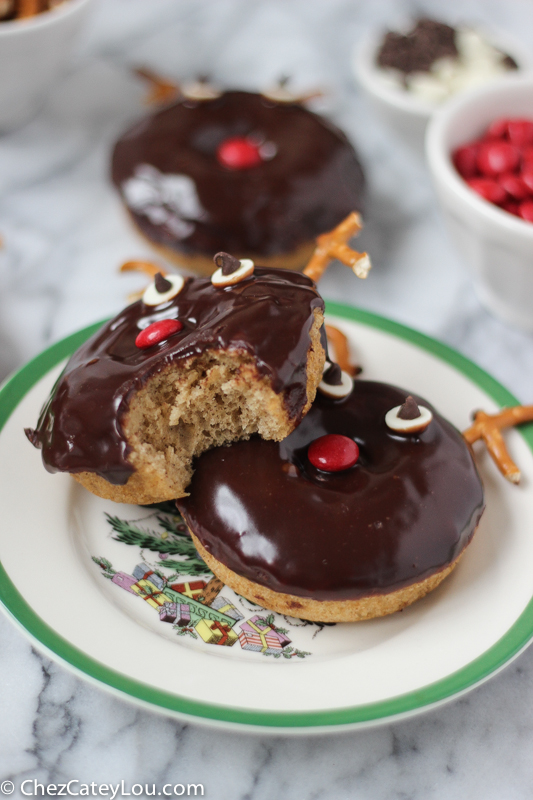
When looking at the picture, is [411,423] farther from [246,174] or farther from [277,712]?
[246,174]

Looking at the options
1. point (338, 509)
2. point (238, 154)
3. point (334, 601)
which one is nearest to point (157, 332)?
point (338, 509)

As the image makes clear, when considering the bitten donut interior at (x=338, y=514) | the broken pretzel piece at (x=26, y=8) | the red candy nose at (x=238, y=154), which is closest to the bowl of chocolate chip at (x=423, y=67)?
the red candy nose at (x=238, y=154)

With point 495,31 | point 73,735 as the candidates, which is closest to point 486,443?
point 73,735

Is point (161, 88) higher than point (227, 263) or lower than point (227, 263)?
lower

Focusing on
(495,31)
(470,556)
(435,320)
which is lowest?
(435,320)

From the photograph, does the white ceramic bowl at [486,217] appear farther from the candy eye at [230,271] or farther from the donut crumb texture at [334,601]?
the donut crumb texture at [334,601]

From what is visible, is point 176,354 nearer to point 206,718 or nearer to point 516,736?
point 206,718

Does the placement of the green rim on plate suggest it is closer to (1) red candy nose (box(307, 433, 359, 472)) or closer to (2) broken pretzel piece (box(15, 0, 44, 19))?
(1) red candy nose (box(307, 433, 359, 472))
